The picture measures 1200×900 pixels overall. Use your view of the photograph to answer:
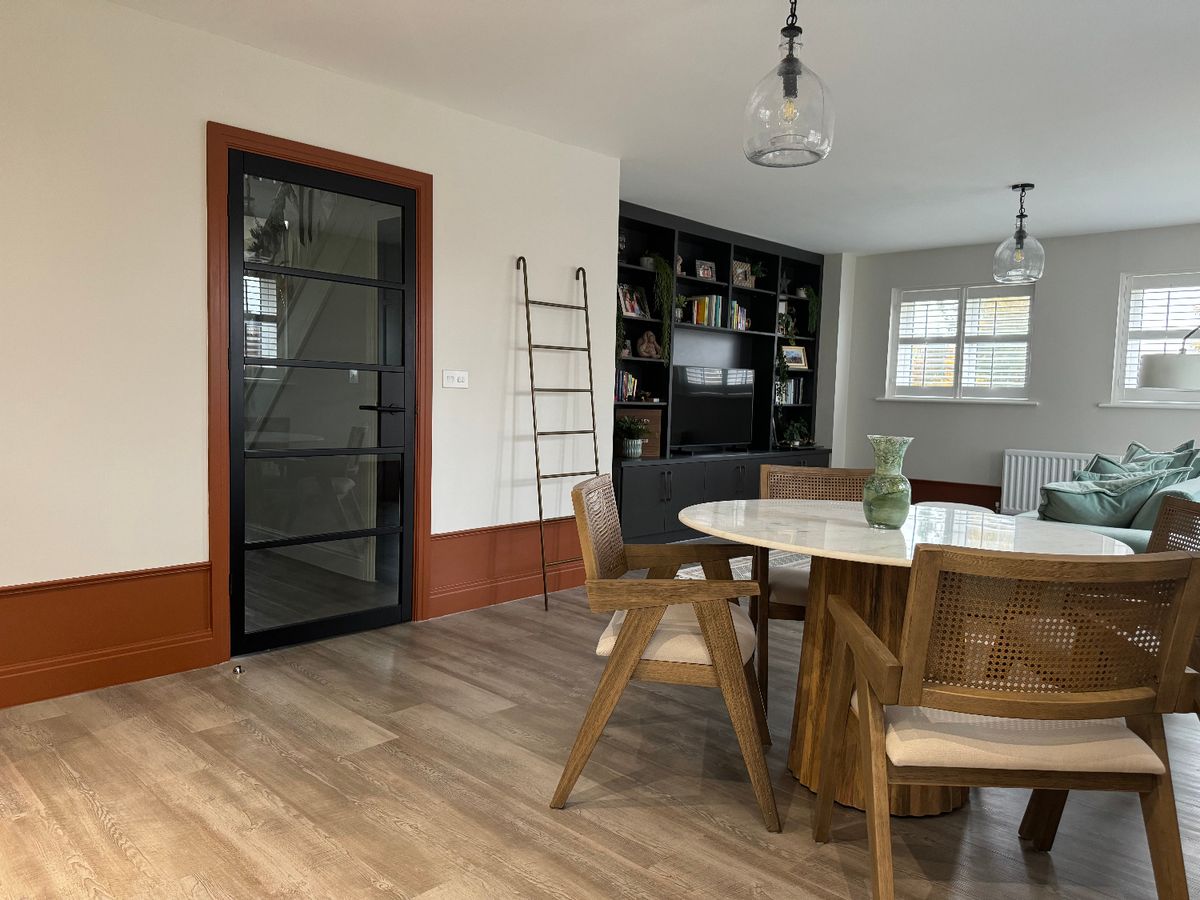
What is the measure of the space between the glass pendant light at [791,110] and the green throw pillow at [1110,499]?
2732mm

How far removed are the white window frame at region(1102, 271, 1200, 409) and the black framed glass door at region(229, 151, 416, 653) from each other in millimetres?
5652

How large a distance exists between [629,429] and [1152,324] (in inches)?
165

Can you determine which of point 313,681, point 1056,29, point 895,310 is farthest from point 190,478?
point 895,310

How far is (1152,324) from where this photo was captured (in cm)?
650

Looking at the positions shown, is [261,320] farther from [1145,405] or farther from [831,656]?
[1145,405]

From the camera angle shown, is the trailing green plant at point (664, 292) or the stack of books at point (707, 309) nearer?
the trailing green plant at point (664, 292)

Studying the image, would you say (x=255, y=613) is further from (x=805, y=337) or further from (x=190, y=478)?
(x=805, y=337)

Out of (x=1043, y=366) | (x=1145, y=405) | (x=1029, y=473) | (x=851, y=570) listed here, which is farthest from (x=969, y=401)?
(x=851, y=570)

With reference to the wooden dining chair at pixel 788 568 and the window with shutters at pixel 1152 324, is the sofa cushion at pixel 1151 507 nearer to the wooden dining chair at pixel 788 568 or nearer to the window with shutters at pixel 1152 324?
the wooden dining chair at pixel 788 568

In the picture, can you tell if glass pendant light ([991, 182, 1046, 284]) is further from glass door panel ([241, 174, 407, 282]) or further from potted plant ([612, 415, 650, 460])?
glass door panel ([241, 174, 407, 282])

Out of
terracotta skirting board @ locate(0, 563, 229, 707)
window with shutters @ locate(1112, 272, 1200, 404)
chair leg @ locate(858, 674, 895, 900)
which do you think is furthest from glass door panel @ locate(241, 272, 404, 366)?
window with shutters @ locate(1112, 272, 1200, 404)

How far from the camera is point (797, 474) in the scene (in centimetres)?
331

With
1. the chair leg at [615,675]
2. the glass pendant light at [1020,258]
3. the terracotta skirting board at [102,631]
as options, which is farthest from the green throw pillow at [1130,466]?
the terracotta skirting board at [102,631]

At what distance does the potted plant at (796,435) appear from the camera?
772cm
